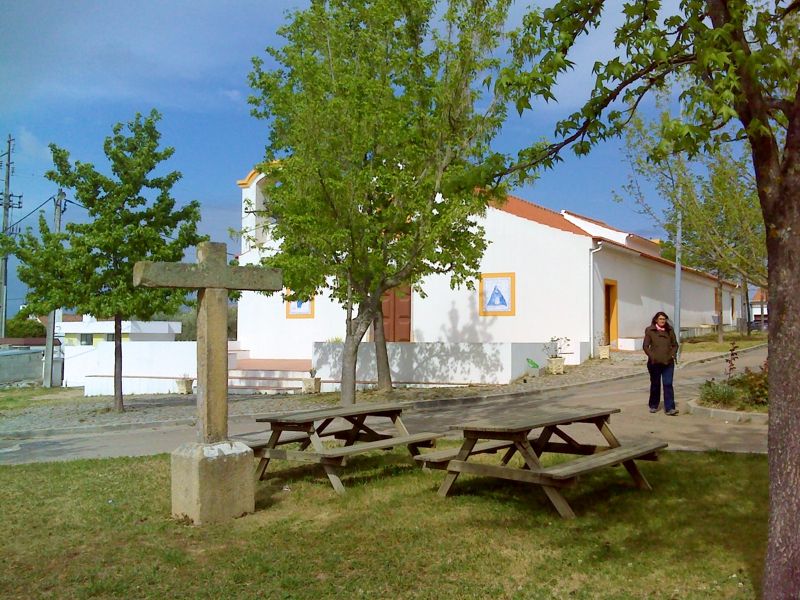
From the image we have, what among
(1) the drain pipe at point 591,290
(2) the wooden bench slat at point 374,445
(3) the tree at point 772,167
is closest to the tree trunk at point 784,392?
(3) the tree at point 772,167

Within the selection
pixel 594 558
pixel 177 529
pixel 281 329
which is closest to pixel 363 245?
pixel 177 529

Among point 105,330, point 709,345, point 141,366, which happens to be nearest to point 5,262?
point 105,330

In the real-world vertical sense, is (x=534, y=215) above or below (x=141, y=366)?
above

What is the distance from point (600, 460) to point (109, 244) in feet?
38.7

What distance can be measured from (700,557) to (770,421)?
1.72m

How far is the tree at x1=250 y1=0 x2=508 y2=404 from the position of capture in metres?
11.4

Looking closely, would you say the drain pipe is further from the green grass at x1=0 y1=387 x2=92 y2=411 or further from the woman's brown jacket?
the green grass at x1=0 y1=387 x2=92 y2=411

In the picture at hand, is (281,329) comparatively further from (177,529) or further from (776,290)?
(776,290)

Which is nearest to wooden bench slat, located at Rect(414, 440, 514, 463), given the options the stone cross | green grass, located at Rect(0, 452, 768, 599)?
green grass, located at Rect(0, 452, 768, 599)

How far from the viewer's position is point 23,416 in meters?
16.8

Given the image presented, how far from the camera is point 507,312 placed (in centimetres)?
2180

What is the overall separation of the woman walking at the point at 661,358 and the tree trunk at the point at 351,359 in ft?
16.2

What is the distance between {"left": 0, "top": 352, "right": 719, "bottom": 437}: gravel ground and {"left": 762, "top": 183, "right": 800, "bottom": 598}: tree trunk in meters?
11.4

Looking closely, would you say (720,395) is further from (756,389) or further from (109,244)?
(109,244)
